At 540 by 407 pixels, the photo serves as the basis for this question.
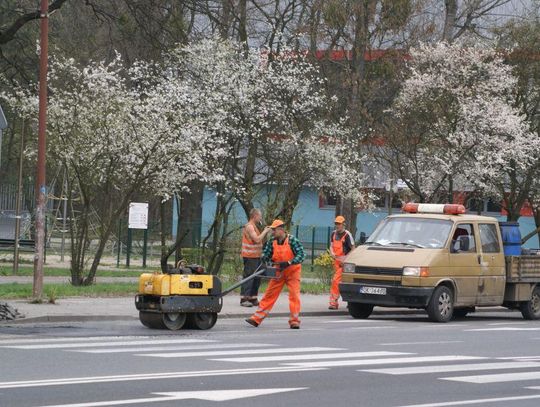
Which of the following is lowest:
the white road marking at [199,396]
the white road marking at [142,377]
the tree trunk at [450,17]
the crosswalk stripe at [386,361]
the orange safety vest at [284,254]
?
the white road marking at [199,396]

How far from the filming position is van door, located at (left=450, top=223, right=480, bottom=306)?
75.4ft

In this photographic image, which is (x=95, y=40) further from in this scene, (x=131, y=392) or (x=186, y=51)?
(x=131, y=392)

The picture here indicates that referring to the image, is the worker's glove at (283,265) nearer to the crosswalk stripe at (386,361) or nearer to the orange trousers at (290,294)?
the orange trousers at (290,294)

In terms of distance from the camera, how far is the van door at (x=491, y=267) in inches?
931

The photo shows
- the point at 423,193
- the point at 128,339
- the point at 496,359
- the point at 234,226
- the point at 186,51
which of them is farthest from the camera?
the point at 423,193

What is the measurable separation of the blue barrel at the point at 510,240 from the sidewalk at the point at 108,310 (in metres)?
2.40

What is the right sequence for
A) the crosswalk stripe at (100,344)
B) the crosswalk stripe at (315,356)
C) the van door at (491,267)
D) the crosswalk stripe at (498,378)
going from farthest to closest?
the van door at (491,267) → the crosswalk stripe at (100,344) → the crosswalk stripe at (315,356) → the crosswalk stripe at (498,378)

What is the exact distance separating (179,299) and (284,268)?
1970mm

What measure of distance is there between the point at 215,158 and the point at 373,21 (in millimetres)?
9331

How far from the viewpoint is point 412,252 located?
2266cm

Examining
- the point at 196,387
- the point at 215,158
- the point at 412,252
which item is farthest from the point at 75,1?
the point at 196,387

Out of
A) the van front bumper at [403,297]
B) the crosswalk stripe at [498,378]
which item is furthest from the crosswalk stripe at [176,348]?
the van front bumper at [403,297]

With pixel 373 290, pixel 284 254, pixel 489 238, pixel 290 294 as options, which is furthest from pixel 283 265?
pixel 489 238

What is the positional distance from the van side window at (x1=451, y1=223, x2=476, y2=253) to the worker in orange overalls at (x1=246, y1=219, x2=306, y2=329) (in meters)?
4.11
